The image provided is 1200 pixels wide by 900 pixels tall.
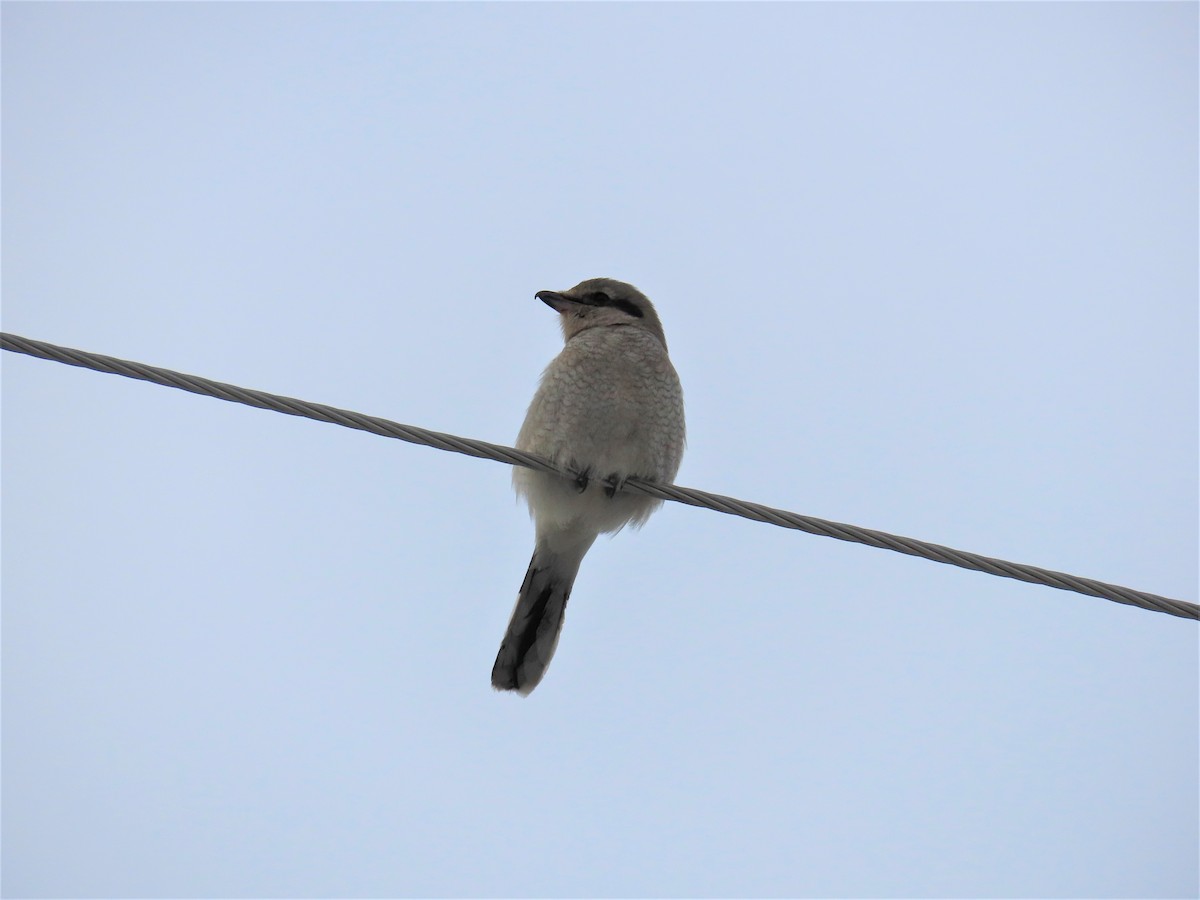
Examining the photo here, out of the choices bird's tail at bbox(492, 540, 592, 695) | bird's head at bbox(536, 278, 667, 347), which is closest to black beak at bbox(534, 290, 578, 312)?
bird's head at bbox(536, 278, 667, 347)

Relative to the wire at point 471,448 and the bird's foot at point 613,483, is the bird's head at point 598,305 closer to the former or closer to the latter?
the bird's foot at point 613,483

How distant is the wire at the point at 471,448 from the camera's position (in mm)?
3598

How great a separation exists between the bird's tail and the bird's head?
1.42 metres

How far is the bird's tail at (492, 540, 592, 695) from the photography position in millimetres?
6598

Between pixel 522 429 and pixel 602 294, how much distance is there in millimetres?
1328

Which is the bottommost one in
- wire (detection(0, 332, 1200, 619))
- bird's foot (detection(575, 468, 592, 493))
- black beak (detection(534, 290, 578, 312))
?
wire (detection(0, 332, 1200, 619))

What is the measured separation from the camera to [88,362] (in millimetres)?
3580

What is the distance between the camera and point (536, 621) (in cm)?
669

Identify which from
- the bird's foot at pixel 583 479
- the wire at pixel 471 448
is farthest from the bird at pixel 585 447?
the wire at pixel 471 448

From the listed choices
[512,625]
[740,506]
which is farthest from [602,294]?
[740,506]

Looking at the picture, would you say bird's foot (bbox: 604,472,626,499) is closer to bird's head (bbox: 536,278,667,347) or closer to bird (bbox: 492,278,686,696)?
bird (bbox: 492,278,686,696)

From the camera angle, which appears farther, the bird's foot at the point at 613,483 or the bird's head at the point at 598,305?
the bird's head at the point at 598,305

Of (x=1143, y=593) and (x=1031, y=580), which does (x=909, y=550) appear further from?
(x=1143, y=593)

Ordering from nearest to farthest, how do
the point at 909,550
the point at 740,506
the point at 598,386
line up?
the point at 909,550 → the point at 740,506 → the point at 598,386
